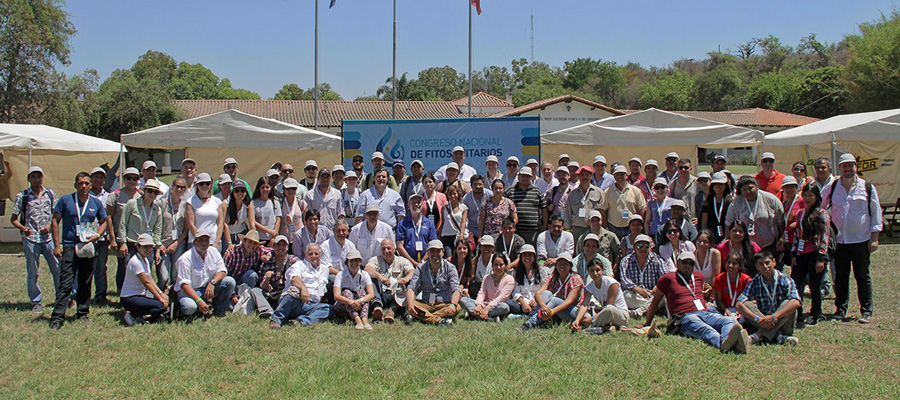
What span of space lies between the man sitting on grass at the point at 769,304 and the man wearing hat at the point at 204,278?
5.16 meters

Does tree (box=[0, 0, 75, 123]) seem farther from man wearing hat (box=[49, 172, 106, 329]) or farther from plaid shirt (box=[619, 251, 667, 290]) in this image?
plaid shirt (box=[619, 251, 667, 290])

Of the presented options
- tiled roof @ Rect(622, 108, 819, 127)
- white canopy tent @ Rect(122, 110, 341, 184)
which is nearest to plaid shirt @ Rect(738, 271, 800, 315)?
white canopy tent @ Rect(122, 110, 341, 184)

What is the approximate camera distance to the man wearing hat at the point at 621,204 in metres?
7.16

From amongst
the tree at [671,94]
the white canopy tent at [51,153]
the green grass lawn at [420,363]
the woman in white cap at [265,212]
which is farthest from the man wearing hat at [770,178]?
the tree at [671,94]

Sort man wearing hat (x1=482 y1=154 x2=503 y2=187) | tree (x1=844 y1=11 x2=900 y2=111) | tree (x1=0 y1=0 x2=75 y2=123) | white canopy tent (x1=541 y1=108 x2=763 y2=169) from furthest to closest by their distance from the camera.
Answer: tree (x1=844 y1=11 x2=900 y2=111)
tree (x1=0 y1=0 x2=75 y2=123)
white canopy tent (x1=541 y1=108 x2=763 y2=169)
man wearing hat (x1=482 y1=154 x2=503 y2=187)

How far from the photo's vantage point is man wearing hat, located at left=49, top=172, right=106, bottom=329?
6188 millimetres

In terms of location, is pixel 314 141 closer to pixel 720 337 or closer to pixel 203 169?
pixel 203 169

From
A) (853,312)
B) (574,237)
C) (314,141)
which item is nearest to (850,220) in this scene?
(853,312)

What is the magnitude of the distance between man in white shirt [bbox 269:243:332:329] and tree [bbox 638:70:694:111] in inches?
2268

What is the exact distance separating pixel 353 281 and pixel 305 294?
518 millimetres

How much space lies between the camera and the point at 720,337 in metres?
5.22

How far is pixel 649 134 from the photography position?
1188 cm

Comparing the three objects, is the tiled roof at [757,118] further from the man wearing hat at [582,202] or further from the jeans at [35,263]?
the jeans at [35,263]

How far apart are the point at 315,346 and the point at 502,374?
1.79 m
